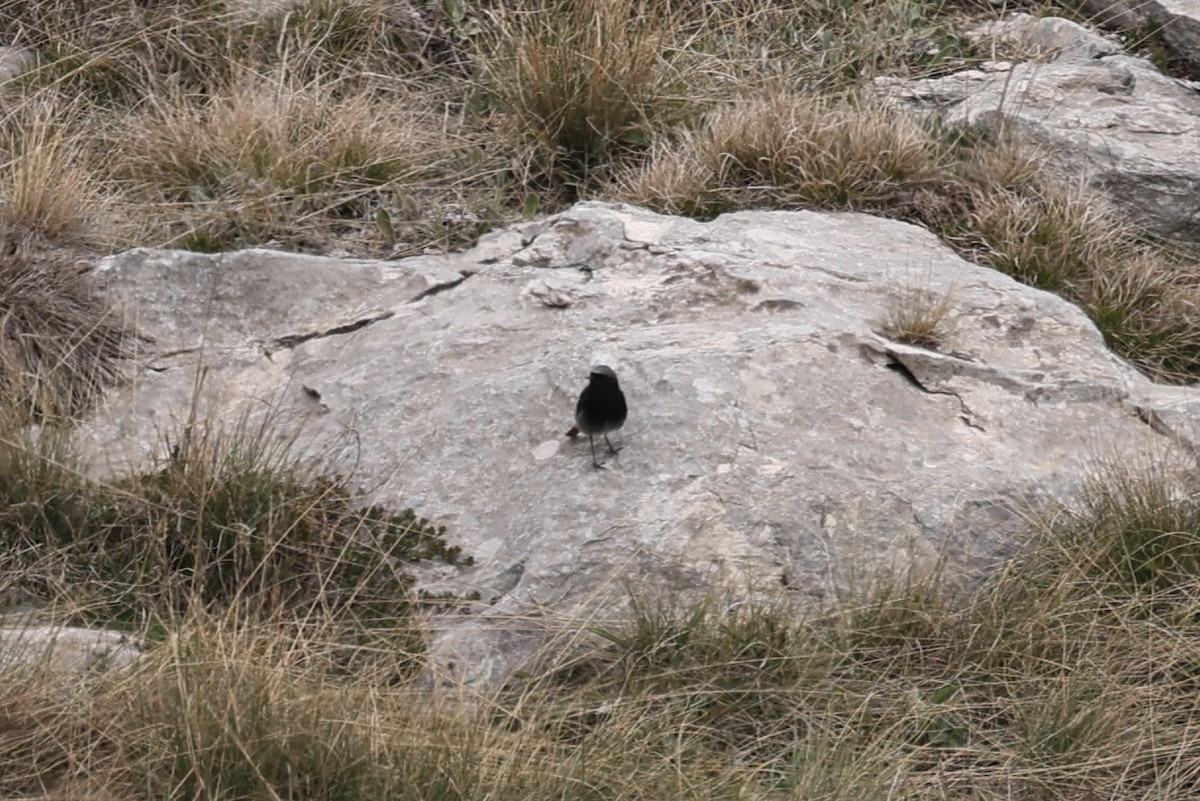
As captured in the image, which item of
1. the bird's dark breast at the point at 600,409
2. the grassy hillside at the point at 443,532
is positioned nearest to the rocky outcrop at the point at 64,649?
the grassy hillside at the point at 443,532

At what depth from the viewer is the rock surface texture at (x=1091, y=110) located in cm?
572

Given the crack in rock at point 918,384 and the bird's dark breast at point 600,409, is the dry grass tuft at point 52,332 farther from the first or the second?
the crack in rock at point 918,384

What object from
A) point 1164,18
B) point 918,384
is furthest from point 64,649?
point 1164,18

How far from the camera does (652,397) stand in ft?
13.2

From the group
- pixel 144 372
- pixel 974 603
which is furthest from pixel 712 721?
pixel 144 372

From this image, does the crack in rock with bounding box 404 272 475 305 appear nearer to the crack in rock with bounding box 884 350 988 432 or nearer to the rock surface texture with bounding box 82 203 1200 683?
the rock surface texture with bounding box 82 203 1200 683

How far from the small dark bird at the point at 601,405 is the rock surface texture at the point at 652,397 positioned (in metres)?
0.15

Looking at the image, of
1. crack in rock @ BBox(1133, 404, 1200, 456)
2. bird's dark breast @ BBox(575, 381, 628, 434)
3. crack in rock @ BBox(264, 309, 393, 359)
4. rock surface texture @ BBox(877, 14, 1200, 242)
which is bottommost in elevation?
crack in rock @ BBox(264, 309, 393, 359)

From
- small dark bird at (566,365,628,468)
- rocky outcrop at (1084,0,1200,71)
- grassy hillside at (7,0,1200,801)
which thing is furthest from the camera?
rocky outcrop at (1084,0,1200,71)

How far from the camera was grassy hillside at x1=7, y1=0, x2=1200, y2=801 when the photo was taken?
2982 mm

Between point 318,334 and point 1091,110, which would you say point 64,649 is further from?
point 1091,110

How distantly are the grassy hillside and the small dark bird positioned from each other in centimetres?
55

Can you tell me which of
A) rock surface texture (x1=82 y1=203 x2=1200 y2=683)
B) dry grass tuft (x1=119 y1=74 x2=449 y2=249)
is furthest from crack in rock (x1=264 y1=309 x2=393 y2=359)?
dry grass tuft (x1=119 y1=74 x2=449 y2=249)

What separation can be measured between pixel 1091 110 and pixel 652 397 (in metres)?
3.13
